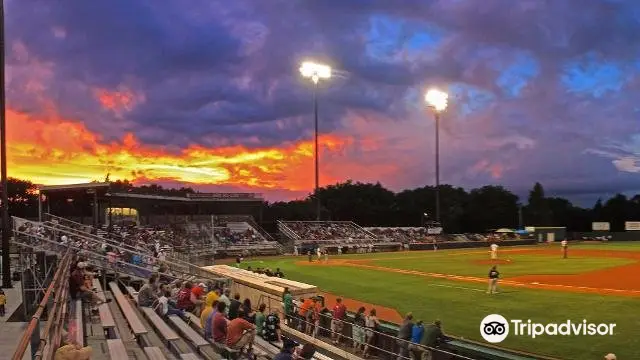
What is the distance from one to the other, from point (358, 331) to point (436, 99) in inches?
2311

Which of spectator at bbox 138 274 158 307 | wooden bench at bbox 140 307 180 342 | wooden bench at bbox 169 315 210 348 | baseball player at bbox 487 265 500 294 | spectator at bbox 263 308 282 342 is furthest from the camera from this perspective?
baseball player at bbox 487 265 500 294

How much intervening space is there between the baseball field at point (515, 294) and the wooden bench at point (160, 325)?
9.72 m

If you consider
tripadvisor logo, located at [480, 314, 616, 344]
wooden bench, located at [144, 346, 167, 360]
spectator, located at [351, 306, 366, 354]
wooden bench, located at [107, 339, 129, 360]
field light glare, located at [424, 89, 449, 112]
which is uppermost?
field light glare, located at [424, 89, 449, 112]

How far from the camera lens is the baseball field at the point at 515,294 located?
1725cm

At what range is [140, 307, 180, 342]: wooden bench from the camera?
11923mm

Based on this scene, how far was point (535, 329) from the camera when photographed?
1886 centimetres

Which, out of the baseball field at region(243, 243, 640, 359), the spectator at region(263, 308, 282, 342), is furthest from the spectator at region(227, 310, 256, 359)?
the baseball field at region(243, 243, 640, 359)

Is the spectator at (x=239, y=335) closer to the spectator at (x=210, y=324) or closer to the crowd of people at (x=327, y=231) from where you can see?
the spectator at (x=210, y=324)

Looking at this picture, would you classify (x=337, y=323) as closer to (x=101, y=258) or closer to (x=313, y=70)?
(x=101, y=258)

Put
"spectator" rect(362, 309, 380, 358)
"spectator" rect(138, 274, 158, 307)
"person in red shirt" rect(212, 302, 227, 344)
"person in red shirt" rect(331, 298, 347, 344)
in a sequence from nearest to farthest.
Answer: "person in red shirt" rect(212, 302, 227, 344), "spectator" rect(362, 309, 380, 358), "spectator" rect(138, 274, 158, 307), "person in red shirt" rect(331, 298, 347, 344)

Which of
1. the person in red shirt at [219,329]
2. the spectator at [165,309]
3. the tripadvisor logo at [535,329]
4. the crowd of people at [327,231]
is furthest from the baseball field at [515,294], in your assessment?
the crowd of people at [327,231]

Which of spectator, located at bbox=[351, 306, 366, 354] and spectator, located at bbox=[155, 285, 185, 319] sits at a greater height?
spectator, located at bbox=[155, 285, 185, 319]

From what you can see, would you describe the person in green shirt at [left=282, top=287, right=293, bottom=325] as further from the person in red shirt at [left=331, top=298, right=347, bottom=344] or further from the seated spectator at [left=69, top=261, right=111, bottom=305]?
the seated spectator at [left=69, top=261, right=111, bottom=305]

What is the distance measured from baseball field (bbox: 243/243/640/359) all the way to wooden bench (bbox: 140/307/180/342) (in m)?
9.72
